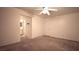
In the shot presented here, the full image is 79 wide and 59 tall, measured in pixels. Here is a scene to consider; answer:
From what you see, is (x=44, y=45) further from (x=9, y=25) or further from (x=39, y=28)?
(x=9, y=25)

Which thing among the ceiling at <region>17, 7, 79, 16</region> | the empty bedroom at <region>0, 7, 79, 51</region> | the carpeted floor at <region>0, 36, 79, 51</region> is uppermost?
the ceiling at <region>17, 7, 79, 16</region>

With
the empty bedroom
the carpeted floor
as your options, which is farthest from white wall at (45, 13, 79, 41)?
the carpeted floor

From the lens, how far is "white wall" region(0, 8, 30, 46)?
235 cm

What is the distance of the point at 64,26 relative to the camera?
2.40 meters

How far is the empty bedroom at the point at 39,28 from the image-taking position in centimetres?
236

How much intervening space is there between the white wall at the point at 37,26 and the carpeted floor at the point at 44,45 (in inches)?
4.5

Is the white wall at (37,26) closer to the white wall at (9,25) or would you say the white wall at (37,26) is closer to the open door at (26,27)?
the open door at (26,27)

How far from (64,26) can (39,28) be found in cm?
56

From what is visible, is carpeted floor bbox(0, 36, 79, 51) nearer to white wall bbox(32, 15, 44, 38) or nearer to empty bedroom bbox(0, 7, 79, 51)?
empty bedroom bbox(0, 7, 79, 51)

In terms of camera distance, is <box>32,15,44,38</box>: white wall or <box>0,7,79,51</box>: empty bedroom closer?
<box>0,7,79,51</box>: empty bedroom
